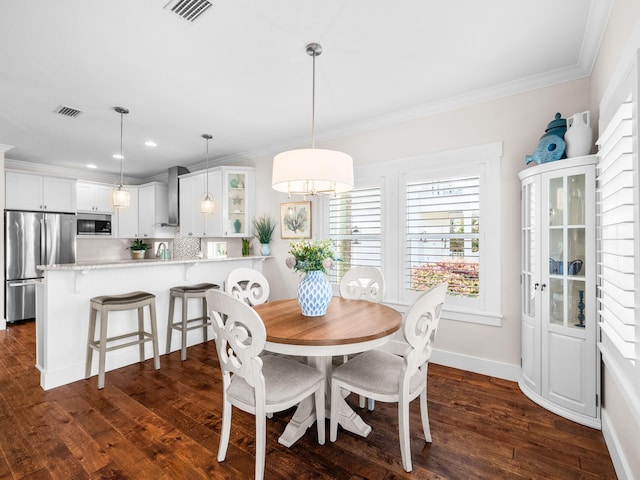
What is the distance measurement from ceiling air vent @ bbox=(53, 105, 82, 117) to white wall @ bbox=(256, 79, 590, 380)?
339 centimetres

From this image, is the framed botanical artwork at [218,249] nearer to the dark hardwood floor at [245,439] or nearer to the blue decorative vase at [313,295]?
the dark hardwood floor at [245,439]

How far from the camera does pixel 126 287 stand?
3293mm

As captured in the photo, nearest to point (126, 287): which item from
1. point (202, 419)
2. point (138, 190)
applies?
point (202, 419)

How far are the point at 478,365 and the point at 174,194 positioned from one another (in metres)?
5.18

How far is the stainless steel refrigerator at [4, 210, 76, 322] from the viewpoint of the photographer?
4.72m

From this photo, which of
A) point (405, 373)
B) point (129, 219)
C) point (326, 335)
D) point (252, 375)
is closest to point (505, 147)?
point (405, 373)

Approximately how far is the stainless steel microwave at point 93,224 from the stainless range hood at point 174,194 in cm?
146

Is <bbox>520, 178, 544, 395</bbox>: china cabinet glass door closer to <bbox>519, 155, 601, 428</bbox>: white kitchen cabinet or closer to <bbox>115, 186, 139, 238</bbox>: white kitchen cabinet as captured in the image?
<bbox>519, 155, 601, 428</bbox>: white kitchen cabinet

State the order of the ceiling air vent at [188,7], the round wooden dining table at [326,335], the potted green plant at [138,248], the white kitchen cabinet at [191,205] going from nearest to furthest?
1. the round wooden dining table at [326,335]
2. the ceiling air vent at [188,7]
3. the white kitchen cabinet at [191,205]
4. the potted green plant at [138,248]

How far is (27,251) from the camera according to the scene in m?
4.90

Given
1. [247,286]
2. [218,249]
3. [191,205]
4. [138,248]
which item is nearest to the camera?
[247,286]

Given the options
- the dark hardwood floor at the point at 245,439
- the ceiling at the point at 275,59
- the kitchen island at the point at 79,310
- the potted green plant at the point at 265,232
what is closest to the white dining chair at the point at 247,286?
the dark hardwood floor at the point at 245,439

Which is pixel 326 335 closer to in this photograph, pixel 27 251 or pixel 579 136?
pixel 579 136

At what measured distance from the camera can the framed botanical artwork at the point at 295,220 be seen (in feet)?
13.8
